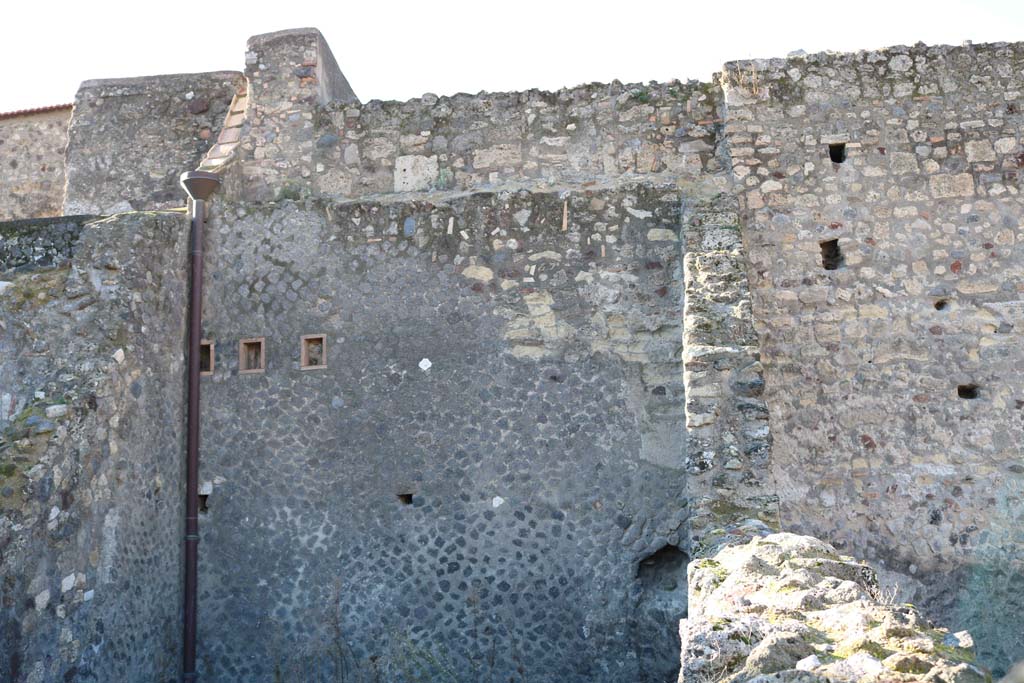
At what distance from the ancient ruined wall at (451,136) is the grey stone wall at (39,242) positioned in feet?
4.75

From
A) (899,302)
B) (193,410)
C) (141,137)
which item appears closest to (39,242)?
(193,410)

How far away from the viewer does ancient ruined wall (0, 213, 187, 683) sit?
6.90m

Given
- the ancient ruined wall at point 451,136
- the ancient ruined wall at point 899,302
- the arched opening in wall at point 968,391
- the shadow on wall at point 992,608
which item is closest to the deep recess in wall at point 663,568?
the ancient ruined wall at point 899,302

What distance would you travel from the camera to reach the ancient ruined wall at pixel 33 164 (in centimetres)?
1265

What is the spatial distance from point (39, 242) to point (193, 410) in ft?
5.72

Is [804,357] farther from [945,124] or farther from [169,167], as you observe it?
[169,167]

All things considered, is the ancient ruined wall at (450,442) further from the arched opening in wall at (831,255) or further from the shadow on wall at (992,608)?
the shadow on wall at (992,608)

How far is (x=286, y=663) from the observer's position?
841 cm

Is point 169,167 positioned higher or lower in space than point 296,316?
higher

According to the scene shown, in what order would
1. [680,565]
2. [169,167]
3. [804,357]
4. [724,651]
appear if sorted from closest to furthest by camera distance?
1. [724,651]
2. [680,565]
3. [804,357]
4. [169,167]

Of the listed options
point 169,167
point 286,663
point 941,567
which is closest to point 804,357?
point 941,567

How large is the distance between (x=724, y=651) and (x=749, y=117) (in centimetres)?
596

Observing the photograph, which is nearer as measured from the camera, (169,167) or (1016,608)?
(1016,608)

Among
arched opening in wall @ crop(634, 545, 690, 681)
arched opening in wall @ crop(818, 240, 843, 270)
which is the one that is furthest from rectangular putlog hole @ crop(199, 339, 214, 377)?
arched opening in wall @ crop(818, 240, 843, 270)
